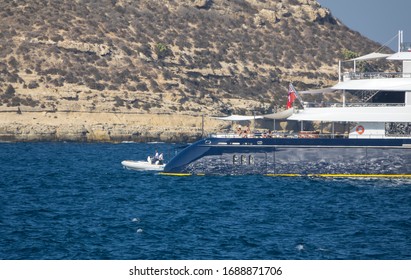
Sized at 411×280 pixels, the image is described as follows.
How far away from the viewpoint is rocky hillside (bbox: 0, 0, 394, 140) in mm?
119562

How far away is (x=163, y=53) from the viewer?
135625 mm

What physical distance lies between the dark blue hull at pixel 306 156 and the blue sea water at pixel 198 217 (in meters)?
0.74

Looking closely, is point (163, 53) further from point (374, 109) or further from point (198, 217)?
point (198, 217)

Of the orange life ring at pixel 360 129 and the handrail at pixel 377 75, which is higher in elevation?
the handrail at pixel 377 75

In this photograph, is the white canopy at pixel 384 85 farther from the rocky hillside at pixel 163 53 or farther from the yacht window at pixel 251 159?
the rocky hillside at pixel 163 53

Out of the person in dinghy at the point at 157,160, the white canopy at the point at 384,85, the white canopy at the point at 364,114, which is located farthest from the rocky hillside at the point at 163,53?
the white canopy at the point at 384,85

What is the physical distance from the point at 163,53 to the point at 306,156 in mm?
82705

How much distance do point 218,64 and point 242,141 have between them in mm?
83412

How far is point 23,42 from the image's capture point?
420 feet

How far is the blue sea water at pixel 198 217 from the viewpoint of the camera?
3275 cm

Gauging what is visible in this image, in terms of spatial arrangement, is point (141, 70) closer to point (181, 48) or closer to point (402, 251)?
point (181, 48)

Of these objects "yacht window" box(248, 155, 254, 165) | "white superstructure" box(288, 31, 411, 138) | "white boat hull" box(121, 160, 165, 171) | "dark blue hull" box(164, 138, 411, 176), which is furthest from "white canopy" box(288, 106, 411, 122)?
"white boat hull" box(121, 160, 165, 171)

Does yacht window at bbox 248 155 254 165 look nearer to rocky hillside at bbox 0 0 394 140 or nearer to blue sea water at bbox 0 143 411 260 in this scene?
blue sea water at bbox 0 143 411 260

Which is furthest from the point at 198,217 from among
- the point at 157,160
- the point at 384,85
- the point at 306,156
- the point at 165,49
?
the point at 165,49
